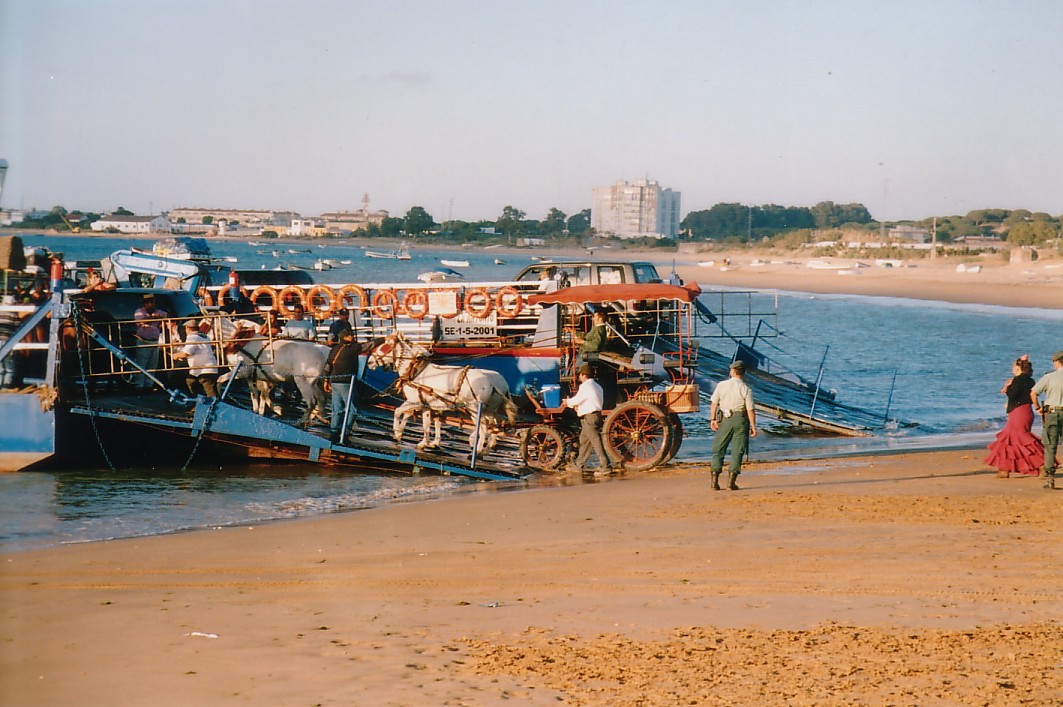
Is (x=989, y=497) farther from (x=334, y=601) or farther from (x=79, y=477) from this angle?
(x=79, y=477)

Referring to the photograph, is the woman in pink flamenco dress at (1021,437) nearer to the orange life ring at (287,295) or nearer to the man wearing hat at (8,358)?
the orange life ring at (287,295)

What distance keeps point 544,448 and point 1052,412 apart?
6.88 metres

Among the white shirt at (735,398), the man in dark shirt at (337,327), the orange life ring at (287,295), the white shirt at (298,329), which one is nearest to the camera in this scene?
the white shirt at (735,398)

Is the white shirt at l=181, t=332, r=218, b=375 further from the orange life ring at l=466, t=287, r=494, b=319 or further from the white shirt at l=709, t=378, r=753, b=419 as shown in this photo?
the white shirt at l=709, t=378, r=753, b=419

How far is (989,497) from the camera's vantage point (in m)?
13.0

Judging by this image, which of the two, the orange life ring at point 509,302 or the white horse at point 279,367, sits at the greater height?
the orange life ring at point 509,302

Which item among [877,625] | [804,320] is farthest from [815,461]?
[804,320]

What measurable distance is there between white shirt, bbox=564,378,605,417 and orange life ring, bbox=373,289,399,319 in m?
7.06

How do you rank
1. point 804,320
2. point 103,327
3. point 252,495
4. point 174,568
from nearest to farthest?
point 174,568 < point 252,495 < point 103,327 < point 804,320

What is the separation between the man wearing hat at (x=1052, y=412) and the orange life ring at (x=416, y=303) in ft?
38.6

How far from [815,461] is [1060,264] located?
78.8 meters

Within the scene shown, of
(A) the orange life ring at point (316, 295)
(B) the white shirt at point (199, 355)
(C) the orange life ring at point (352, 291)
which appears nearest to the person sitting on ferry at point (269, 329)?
(B) the white shirt at point (199, 355)

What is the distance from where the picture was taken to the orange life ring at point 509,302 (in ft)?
71.4

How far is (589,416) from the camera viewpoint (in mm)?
15602
